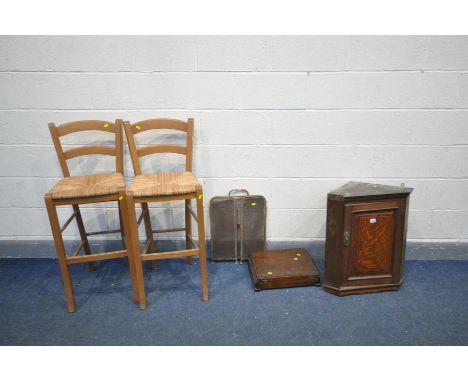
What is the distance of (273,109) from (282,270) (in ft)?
3.31

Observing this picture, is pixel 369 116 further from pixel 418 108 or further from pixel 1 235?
pixel 1 235

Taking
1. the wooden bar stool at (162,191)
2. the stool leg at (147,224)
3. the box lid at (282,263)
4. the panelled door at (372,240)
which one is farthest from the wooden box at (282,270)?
the stool leg at (147,224)

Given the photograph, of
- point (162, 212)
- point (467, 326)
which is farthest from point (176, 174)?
point (467, 326)

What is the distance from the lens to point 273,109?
2428 millimetres

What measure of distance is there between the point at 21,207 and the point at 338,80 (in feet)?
7.46

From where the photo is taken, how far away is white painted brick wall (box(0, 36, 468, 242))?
2.31 meters

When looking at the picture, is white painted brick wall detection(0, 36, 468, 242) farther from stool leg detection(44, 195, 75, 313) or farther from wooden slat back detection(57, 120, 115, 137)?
stool leg detection(44, 195, 75, 313)

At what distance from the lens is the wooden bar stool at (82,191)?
79.8 inches

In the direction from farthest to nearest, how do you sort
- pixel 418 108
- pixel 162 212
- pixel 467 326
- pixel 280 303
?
pixel 162 212
pixel 418 108
pixel 280 303
pixel 467 326

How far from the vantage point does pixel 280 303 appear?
2238 millimetres

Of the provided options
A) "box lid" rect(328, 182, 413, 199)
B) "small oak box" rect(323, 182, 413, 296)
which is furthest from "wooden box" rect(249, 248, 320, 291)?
"box lid" rect(328, 182, 413, 199)

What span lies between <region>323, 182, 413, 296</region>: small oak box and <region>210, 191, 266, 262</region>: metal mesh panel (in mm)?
513

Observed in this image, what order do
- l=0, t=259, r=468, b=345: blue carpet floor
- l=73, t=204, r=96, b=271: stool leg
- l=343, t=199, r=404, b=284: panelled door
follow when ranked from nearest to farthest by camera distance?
1. l=0, t=259, r=468, b=345: blue carpet floor
2. l=343, t=199, r=404, b=284: panelled door
3. l=73, t=204, r=96, b=271: stool leg

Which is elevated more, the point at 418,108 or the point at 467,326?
the point at 418,108
